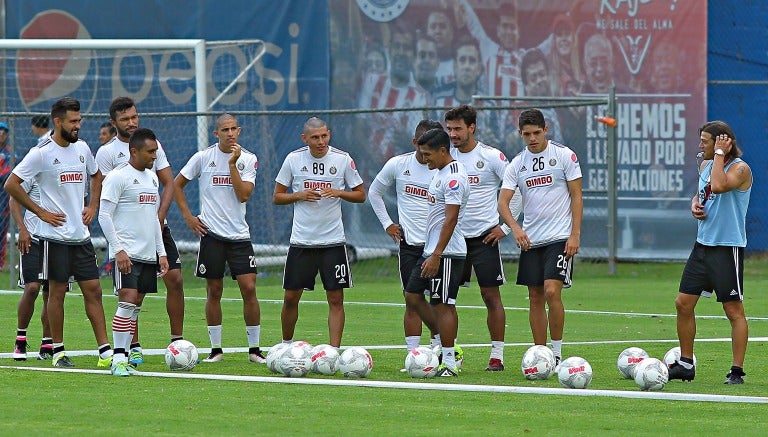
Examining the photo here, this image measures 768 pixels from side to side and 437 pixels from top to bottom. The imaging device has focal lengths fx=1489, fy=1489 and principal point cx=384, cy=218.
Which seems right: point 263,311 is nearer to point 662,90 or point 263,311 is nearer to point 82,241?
point 82,241

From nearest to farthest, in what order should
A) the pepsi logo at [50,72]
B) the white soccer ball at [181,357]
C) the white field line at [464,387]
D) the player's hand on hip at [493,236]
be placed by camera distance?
the white field line at [464,387] < the white soccer ball at [181,357] < the player's hand on hip at [493,236] < the pepsi logo at [50,72]

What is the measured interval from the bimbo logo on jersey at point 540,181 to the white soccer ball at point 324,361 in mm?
2291

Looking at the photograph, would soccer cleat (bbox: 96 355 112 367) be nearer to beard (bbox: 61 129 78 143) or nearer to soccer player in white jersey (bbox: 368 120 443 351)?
beard (bbox: 61 129 78 143)

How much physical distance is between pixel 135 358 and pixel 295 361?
5.34 feet

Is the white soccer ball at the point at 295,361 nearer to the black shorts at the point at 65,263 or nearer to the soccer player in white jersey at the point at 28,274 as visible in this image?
the black shorts at the point at 65,263

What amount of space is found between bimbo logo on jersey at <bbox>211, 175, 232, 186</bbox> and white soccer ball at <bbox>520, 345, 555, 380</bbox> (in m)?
3.45

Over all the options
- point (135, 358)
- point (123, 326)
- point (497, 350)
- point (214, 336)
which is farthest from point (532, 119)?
point (135, 358)

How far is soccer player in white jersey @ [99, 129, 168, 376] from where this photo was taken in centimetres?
1202

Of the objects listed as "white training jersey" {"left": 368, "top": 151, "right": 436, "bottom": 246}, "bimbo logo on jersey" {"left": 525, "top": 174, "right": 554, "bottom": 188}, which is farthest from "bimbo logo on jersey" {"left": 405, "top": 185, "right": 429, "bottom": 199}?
"bimbo logo on jersey" {"left": 525, "top": 174, "right": 554, "bottom": 188}

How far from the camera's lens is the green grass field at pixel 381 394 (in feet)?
30.0

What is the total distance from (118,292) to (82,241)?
28.4 inches

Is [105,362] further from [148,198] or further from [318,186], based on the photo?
[318,186]

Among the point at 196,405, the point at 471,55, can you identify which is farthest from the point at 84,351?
the point at 471,55

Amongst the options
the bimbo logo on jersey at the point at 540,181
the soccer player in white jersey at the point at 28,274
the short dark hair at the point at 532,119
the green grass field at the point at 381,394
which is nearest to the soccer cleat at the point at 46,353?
the soccer player in white jersey at the point at 28,274
